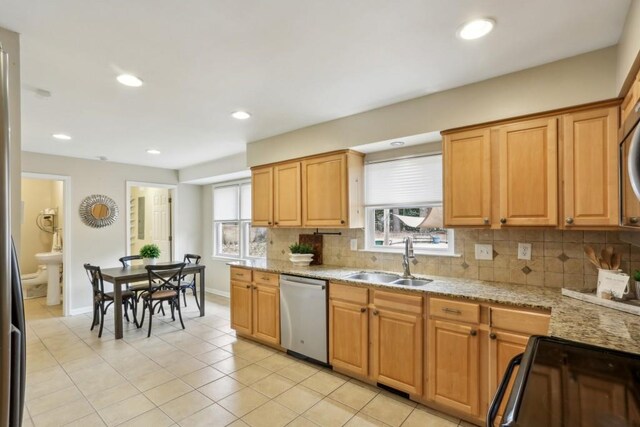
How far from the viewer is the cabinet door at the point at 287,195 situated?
11.9 feet

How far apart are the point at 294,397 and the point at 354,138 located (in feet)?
7.68

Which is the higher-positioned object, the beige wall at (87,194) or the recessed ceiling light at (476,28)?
the recessed ceiling light at (476,28)

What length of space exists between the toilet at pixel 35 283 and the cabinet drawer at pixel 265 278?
491cm

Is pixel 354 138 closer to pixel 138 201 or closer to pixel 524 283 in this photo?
pixel 524 283

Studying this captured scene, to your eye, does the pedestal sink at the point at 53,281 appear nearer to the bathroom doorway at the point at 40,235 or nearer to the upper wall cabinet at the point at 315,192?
the bathroom doorway at the point at 40,235

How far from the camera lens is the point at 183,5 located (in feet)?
5.13

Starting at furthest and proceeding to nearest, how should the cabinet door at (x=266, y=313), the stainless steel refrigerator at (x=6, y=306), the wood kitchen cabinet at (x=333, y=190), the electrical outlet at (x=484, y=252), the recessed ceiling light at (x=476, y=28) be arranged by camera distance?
the cabinet door at (x=266, y=313) → the wood kitchen cabinet at (x=333, y=190) → the electrical outlet at (x=484, y=252) → the recessed ceiling light at (x=476, y=28) → the stainless steel refrigerator at (x=6, y=306)

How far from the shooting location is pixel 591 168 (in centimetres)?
198

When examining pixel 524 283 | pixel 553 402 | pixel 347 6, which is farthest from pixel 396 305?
pixel 347 6

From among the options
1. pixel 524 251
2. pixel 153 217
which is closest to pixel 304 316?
pixel 524 251

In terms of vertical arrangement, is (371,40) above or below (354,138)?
above

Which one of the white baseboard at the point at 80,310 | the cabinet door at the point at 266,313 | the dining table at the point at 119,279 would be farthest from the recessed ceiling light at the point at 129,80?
the white baseboard at the point at 80,310

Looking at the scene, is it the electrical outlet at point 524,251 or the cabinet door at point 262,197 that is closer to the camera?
the electrical outlet at point 524,251

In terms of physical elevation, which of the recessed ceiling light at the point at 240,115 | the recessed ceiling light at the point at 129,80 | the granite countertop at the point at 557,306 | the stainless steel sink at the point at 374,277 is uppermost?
the recessed ceiling light at the point at 129,80
